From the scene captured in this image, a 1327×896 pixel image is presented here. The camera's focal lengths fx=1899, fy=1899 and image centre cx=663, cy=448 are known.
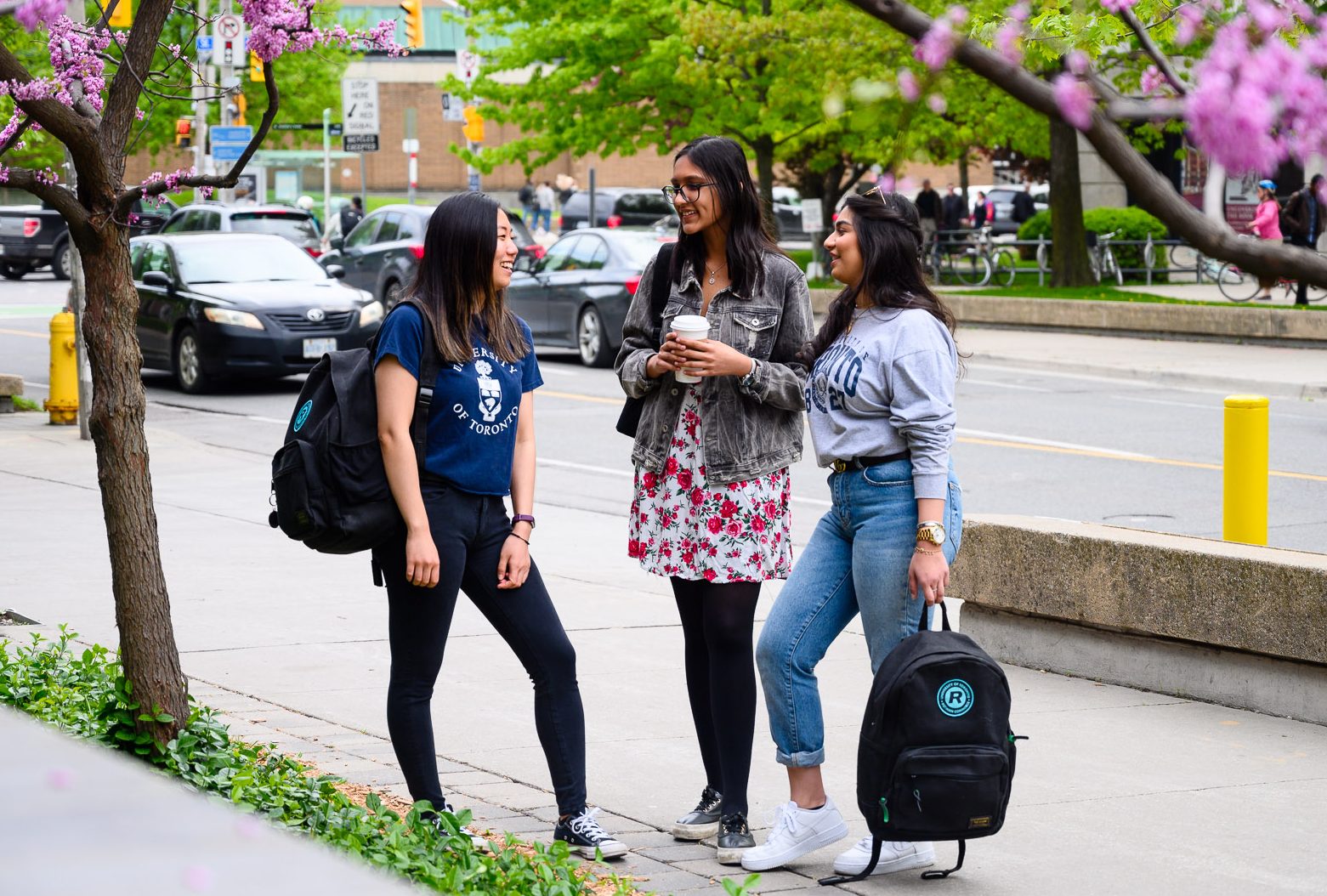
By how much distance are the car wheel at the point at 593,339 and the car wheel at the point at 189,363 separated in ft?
14.3

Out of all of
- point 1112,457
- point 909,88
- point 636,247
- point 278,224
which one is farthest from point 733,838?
point 278,224

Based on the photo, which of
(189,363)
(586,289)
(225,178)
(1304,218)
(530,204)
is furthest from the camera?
(530,204)

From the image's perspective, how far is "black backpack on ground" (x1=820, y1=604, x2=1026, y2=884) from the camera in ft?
14.9

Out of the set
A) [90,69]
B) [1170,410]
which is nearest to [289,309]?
[1170,410]

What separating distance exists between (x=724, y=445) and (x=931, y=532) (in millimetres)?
641

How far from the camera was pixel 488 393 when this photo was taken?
489 centimetres

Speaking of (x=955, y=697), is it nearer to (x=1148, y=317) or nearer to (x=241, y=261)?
(x=241, y=261)

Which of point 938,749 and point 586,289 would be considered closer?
point 938,749

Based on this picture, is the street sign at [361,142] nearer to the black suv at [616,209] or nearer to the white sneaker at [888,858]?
the black suv at [616,209]

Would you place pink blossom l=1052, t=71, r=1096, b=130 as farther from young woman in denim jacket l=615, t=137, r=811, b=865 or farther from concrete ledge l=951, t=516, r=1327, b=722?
concrete ledge l=951, t=516, r=1327, b=722

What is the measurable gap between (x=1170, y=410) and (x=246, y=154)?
13.1 meters

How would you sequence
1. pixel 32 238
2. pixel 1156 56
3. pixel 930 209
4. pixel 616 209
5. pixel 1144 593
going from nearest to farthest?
pixel 1156 56 < pixel 1144 593 < pixel 930 209 < pixel 32 238 < pixel 616 209

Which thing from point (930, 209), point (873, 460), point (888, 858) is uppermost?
point (930, 209)

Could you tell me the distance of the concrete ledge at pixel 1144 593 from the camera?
6.44m
